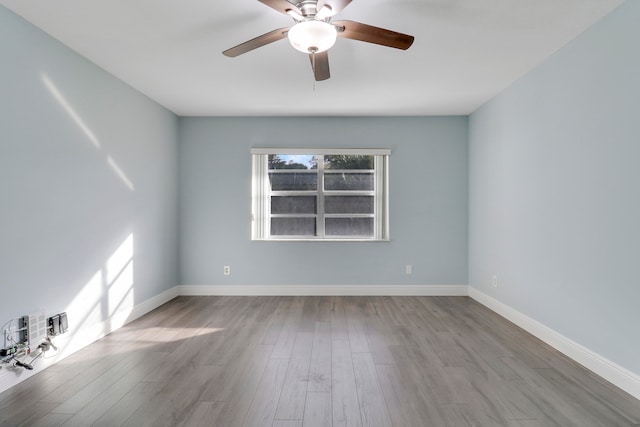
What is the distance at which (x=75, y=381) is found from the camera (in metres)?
2.22

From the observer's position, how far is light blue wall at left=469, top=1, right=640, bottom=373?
2.08 m

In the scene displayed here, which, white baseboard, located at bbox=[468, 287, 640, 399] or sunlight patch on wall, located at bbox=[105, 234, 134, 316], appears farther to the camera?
sunlight patch on wall, located at bbox=[105, 234, 134, 316]

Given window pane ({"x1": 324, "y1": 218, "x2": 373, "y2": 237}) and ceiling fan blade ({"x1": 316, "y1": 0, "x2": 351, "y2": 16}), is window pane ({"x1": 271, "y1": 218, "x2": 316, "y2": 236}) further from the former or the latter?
ceiling fan blade ({"x1": 316, "y1": 0, "x2": 351, "y2": 16})

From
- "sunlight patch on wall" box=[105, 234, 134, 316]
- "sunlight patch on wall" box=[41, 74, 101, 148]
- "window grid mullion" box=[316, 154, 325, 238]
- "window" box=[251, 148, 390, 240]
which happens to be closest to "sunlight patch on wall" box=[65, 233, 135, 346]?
"sunlight patch on wall" box=[105, 234, 134, 316]

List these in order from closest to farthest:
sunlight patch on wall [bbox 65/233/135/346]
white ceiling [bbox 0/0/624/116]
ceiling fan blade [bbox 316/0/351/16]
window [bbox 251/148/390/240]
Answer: ceiling fan blade [bbox 316/0/351/16], white ceiling [bbox 0/0/624/116], sunlight patch on wall [bbox 65/233/135/346], window [bbox 251/148/390/240]

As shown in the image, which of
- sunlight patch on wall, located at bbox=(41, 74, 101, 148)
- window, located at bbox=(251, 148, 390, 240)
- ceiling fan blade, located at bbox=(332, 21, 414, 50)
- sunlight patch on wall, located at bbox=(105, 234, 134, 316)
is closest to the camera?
ceiling fan blade, located at bbox=(332, 21, 414, 50)

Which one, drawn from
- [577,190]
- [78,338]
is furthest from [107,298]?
[577,190]

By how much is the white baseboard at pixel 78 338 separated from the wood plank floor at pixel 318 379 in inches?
2.7

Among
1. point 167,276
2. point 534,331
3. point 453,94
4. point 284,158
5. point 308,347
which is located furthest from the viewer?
point 284,158

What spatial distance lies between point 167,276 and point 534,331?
3.92m

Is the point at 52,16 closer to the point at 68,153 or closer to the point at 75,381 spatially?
the point at 68,153

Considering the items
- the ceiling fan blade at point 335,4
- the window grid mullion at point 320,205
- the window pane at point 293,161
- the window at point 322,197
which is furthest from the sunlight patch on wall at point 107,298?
the ceiling fan blade at point 335,4

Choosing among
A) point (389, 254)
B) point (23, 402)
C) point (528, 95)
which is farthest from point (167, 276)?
point (528, 95)

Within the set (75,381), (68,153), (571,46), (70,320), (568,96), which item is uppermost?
(571,46)
